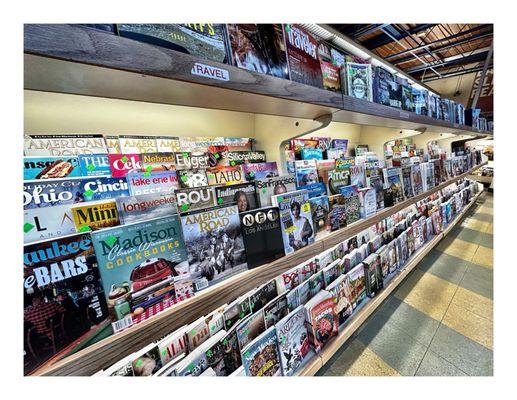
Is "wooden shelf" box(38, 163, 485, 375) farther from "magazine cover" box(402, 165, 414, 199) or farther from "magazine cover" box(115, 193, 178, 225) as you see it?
"magazine cover" box(402, 165, 414, 199)

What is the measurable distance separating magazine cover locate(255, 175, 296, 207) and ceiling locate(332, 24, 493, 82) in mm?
2496

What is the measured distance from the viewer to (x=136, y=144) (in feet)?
2.78

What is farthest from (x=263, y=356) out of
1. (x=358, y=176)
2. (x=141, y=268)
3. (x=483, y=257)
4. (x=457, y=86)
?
(x=457, y=86)

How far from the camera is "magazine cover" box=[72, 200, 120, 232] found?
497 millimetres

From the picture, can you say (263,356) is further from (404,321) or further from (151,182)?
(404,321)

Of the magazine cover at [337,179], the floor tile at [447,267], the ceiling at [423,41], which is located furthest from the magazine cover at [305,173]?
the ceiling at [423,41]

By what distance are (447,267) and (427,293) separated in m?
0.67

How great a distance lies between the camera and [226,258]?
647mm

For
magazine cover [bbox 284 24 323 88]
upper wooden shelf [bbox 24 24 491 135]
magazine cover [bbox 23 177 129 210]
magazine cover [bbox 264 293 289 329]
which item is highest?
magazine cover [bbox 284 24 323 88]

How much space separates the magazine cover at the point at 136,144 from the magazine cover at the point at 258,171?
41 cm

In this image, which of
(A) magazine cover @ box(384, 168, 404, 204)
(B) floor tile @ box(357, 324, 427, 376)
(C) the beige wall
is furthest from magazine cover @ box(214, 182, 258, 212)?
(C) the beige wall

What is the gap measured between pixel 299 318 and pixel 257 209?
610mm
